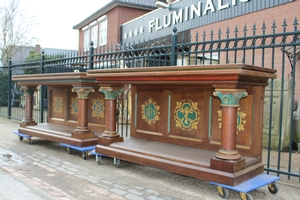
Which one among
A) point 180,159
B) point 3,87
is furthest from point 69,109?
point 3,87

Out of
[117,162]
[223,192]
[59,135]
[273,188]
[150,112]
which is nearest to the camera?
[223,192]

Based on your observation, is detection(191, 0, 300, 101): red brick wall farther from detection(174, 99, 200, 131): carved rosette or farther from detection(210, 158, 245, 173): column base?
detection(210, 158, 245, 173): column base

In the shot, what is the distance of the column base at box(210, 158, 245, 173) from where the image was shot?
3.48 metres

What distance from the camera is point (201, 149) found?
4672 millimetres

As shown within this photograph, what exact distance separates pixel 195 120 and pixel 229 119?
123 cm

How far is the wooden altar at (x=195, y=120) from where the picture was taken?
3.55 metres

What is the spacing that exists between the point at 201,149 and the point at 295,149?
12.3 feet

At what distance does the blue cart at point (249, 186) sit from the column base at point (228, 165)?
0.19 m

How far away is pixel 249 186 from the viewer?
3459 millimetres

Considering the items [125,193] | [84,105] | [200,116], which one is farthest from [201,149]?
[84,105]

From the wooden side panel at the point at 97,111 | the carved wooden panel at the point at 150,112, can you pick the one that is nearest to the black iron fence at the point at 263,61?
the carved wooden panel at the point at 150,112

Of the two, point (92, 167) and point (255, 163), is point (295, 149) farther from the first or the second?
point (92, 167)

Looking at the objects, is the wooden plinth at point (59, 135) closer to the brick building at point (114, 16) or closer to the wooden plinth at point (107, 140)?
the wooden plinth at point (107, 140)

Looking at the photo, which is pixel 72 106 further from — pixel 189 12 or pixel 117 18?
pixel 117 18
